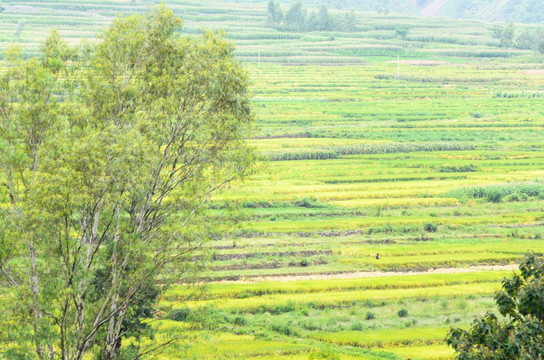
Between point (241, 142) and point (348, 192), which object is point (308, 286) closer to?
point (241, 142)

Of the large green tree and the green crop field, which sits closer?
the large green tree

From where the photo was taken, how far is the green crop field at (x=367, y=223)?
39062mm

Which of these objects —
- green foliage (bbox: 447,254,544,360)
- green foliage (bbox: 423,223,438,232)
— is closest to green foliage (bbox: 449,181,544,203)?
green foliage (bbox: 423,223,438,232)

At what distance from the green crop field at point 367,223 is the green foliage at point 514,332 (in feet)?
20.9

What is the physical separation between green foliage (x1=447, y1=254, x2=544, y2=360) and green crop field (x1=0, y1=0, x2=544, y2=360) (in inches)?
251

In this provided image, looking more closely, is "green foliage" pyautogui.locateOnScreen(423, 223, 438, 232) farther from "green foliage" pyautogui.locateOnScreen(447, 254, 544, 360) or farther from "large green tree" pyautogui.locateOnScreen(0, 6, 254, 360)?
"green foliage" pyautogui.locateOnScreen(447, 254, 544, 360)

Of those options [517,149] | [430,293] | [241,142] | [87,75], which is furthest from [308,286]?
[517,149]

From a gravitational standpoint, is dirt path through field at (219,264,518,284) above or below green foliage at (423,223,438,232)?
below

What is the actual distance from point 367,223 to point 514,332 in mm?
45015

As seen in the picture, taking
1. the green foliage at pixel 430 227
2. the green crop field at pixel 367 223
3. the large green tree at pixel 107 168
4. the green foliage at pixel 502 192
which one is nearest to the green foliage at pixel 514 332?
the green crop field at pixel 367 223

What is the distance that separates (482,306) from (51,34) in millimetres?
31862

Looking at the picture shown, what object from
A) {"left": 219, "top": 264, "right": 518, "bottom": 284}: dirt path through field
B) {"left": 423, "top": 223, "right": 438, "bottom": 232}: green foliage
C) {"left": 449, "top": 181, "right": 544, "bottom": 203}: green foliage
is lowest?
{"left": 219, "top": 264, "right": 518, "bottom": 284}: dirt path through field

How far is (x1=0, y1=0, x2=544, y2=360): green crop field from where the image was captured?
39062 mm

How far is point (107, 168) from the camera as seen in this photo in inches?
917
